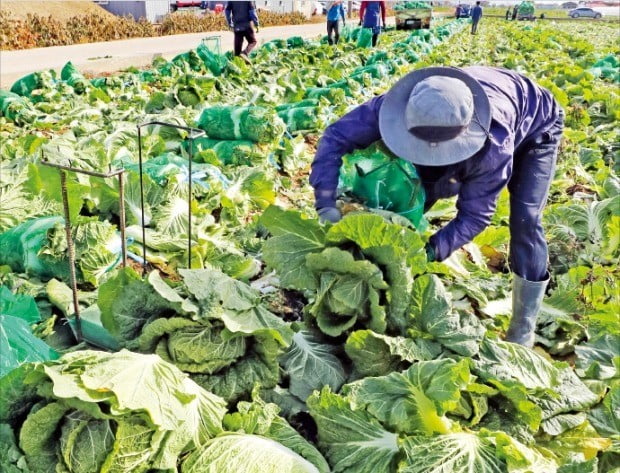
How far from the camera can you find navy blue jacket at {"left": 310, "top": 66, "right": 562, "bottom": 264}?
3.05 meters

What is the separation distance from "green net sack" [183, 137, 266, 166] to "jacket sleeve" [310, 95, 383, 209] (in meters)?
2.87

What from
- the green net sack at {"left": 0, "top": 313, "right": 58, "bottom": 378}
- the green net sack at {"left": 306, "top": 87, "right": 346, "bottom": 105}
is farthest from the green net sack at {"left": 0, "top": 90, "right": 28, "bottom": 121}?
the green net sack at {"left": 0, "top": 313, "right": 58, "bottom": 378}

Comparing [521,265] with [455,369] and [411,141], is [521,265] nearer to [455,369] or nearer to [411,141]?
[411,141]

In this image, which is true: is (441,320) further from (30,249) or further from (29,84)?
(29,84)

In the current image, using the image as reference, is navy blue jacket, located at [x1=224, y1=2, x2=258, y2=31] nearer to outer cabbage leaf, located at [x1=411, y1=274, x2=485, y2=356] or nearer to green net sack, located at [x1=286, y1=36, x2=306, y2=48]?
green net sack, located at [x1=286, y1=36, x2=306, y2=48]

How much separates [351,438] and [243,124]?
4.77 metres

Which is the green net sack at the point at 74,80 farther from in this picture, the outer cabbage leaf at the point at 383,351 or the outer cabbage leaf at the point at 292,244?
the outer cabbage leaf at the point at 383,351

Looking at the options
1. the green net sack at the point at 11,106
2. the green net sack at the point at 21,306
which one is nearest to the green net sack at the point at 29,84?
the green net sack at the point at 11,106

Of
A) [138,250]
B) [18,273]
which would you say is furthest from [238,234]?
[18,273]

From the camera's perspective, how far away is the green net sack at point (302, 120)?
8.16 m

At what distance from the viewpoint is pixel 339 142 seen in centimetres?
337

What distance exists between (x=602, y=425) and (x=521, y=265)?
1261 mm

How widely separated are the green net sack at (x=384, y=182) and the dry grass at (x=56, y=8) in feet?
107

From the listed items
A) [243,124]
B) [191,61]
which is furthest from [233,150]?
[191,61]
